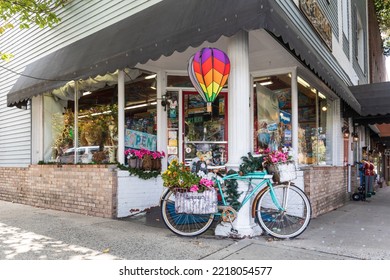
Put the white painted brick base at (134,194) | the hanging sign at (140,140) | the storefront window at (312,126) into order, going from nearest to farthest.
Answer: the white painted brick base at (134,194)
the hanging sign at (140,140)
the storefront window at (312,126)

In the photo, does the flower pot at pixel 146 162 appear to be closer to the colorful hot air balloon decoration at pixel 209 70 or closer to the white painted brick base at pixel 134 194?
the white painted brick base at pixel 134 194

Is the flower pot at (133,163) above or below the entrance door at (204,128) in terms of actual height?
below

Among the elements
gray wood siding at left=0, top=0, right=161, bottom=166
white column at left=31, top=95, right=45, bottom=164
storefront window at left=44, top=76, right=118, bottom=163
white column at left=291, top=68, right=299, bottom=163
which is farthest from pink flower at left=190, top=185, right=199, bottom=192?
white column at left=31, top=95, right=45, bottom=164

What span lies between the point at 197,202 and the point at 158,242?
2.48 ft

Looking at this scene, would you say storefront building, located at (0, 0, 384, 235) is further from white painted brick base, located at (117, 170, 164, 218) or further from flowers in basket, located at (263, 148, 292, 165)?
flowers in basket, located at (263, 148, 292, 165)

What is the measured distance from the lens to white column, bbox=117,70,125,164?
6918 mm

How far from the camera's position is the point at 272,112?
742cm

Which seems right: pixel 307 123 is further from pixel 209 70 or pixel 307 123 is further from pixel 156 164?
pixel 209 70

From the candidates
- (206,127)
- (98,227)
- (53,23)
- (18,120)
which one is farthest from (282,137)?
(18,120)

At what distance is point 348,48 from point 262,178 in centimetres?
929

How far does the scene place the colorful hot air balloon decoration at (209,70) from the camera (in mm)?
4953

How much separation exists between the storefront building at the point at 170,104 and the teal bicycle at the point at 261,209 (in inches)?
11.0

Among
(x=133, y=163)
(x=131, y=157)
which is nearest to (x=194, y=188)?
(x=133, y=163)

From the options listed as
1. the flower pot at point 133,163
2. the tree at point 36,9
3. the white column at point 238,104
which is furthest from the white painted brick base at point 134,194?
the tree at point 36,9
